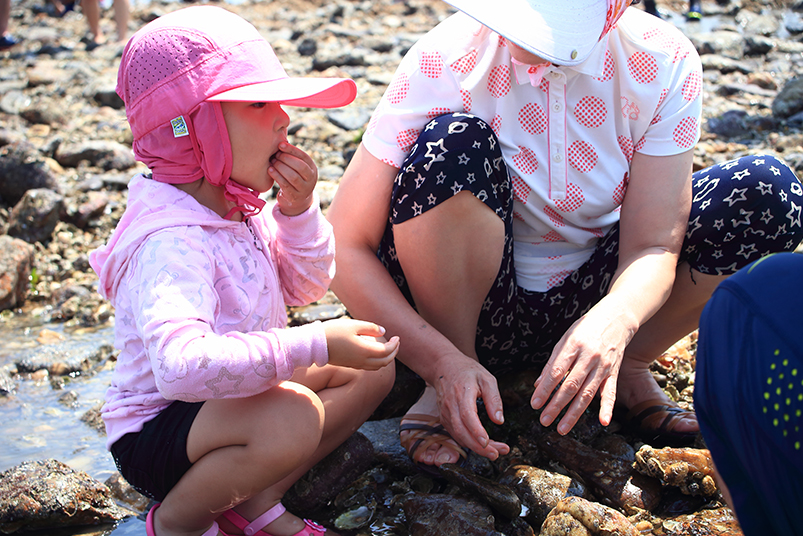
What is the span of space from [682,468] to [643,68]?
0.99 m

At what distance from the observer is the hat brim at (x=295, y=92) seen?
5.12 ft

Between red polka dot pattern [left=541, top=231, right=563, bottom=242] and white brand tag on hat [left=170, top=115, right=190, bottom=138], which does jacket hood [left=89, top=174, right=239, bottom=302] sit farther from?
red polka dot pattern [left=541, top=231, right=563, bottom=242]

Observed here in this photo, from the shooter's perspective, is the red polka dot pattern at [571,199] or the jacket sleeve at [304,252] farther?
the red polka dot pattern at [571,199]

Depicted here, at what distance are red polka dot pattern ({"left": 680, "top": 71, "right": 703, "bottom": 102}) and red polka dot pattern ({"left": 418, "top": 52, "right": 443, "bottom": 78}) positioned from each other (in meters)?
0.62

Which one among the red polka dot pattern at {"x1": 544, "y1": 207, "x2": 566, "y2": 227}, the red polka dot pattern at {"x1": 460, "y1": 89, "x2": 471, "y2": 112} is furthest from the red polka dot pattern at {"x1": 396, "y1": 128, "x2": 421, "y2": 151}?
the red polka dot pattern at {"x1": 544, "y1": 207, "x2": 566, "y2": 227}

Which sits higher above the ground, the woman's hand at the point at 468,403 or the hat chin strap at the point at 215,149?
the hat chin strap at the point at 215,149

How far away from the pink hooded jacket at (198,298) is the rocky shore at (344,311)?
1.48 feet

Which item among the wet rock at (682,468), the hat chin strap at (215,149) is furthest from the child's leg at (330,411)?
the wet rock at (682,468)

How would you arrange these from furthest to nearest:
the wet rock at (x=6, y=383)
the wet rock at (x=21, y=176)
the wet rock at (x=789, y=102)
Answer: the wet rock at (x=789, y=102), the wet rock at (x=21, y=176), the wet rock at (x=6, y=383)

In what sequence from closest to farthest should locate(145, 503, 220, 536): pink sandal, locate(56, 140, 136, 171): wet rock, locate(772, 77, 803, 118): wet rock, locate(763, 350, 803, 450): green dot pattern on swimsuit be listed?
locate(763, 350, 803, 450): green dot pattern on swimsuit, locate(145, 503, 220, 536): pink sandal, locate(56, 140, 136, 171): wet rock, locate(772, 77, 803, 118): wet rock

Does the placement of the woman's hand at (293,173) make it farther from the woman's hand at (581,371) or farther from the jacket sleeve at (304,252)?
the woman's hand at (581,371)

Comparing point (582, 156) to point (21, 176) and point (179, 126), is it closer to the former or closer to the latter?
point (179, 126)

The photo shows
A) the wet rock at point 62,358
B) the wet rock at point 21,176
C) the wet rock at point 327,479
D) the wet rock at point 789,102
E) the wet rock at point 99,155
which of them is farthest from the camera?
the wet rock at point 789,102

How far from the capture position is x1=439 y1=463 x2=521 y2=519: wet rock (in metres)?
1.73
